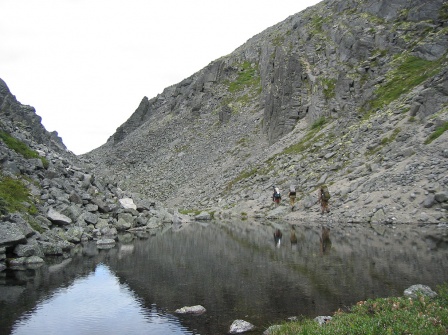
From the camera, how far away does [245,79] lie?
126312 millimetres

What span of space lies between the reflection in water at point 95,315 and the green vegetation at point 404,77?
51834mm

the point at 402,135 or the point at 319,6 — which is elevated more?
the point at 319,6

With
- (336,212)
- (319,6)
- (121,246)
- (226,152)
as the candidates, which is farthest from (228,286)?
(319,6)

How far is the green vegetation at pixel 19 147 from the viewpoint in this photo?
138 feet

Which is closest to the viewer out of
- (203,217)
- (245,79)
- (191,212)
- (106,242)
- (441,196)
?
(441,196)

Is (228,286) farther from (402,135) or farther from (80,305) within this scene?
(402,135)

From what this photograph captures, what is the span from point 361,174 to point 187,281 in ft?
104

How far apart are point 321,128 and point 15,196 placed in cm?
5064

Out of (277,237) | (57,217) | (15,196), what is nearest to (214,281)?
(277,237)

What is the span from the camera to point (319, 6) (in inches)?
4500

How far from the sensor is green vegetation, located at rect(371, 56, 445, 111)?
2263 inches

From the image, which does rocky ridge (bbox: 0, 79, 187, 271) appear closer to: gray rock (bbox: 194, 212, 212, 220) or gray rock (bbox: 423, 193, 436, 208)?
gray rock (bbox: 194, 212, 212, 220)

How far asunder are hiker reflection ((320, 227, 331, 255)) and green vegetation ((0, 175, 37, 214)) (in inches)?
850

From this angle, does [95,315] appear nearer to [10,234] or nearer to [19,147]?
[10,234]
